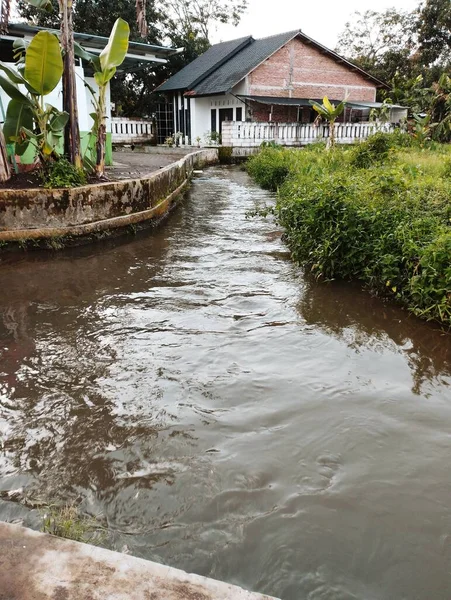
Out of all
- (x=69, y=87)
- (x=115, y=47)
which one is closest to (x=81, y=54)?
(x=115, y=47)

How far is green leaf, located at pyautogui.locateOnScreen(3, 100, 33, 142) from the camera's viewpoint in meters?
6.62

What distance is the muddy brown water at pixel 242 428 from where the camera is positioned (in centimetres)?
204

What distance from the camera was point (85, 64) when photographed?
1368cm

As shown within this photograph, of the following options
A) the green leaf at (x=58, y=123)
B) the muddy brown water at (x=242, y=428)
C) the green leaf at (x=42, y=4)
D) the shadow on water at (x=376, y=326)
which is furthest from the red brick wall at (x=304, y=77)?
the muddy brown water at (x=242, y=428)

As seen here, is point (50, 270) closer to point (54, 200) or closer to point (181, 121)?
point (54, 200)

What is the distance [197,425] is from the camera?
113 inches

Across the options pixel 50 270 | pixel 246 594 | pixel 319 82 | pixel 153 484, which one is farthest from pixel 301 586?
pixel 319 82

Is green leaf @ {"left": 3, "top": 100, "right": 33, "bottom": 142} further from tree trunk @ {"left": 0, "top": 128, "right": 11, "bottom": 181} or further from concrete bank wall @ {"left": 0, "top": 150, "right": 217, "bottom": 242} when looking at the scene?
concrete bank wall @ {"left": 0, "top": 150, "right": 217, "bottom": 242}

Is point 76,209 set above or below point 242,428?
above

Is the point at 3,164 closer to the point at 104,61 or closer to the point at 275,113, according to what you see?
the point at 104,61

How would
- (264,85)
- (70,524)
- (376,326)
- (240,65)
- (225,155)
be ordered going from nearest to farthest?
(70,524) < (376,326) < (225,155) < (264,85) < (240,65)

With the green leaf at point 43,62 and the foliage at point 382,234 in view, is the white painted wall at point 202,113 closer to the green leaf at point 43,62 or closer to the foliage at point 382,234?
the green leaf at point 43,62

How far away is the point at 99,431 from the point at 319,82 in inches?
Answer: 1033

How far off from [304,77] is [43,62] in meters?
21.4
